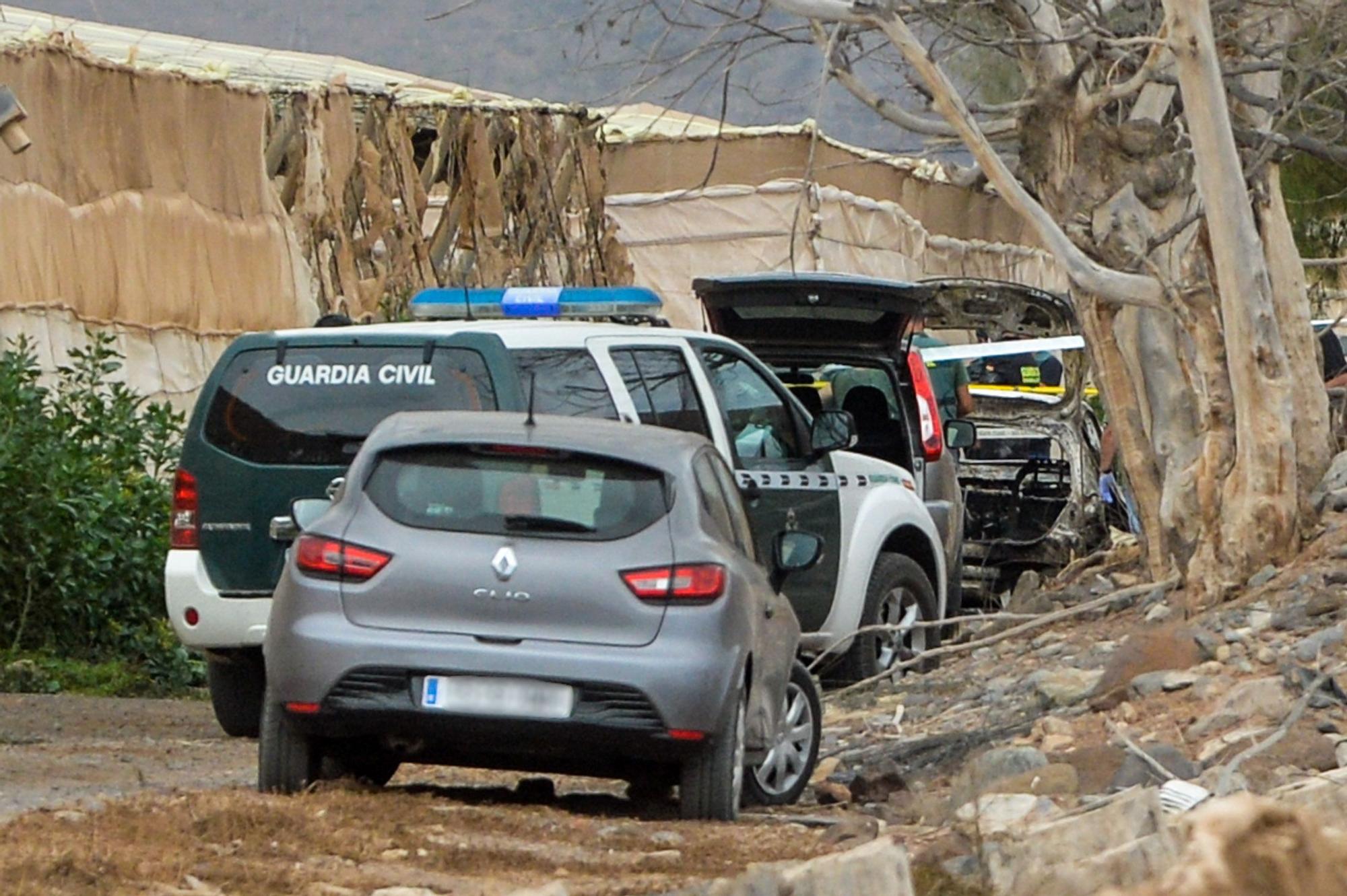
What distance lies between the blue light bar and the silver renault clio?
3567 millimetres

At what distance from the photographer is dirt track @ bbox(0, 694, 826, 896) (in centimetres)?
643

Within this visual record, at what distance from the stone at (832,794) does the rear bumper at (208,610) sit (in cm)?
245

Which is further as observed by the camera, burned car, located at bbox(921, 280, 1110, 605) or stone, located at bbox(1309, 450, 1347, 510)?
burned car, located at bbox(921, 280, 1110, 605)

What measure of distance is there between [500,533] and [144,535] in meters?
5.92

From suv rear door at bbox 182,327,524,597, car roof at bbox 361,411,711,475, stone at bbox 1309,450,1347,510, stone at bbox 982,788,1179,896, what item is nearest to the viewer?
stone at bbox 982,788,1179,896

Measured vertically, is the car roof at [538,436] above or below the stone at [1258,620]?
above

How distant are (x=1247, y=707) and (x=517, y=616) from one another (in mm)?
3265

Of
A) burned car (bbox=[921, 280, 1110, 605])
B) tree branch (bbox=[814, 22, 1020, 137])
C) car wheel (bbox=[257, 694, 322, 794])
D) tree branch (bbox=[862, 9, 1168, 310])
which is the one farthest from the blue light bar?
burned car (bbox=[921, 280, 1110, 605])

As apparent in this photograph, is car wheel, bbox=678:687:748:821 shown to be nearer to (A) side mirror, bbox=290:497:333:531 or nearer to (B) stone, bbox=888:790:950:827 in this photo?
(B) stone, bbox=888:790:950:827

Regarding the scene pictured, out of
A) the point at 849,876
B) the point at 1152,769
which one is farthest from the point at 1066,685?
the point at 849,876

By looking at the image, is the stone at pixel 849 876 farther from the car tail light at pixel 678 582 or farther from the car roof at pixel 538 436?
the car roof at pixel 538 436

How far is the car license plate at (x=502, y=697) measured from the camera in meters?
7.82

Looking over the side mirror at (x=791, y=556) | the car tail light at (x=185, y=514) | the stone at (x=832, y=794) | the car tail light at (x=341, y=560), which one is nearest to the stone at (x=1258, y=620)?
the stone at (x=832, y=794)

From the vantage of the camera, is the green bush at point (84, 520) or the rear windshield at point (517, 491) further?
the green bush at point (84, 520)
